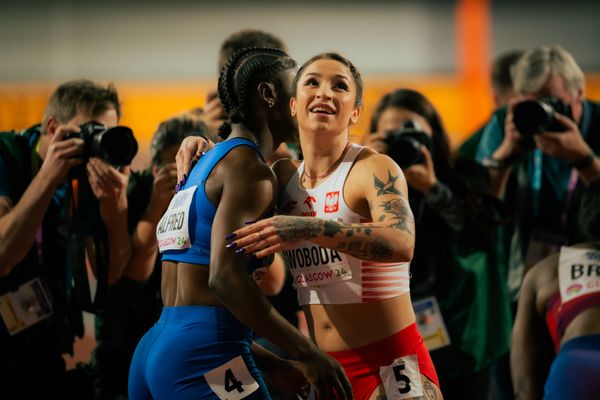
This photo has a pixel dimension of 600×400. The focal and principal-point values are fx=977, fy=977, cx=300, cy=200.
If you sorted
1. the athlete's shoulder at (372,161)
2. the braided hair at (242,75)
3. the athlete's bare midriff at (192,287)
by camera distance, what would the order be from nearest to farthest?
the athlete's bare midriff at (192,287), the athlete's shoulder at (372,161), the braided hair at (242,75)

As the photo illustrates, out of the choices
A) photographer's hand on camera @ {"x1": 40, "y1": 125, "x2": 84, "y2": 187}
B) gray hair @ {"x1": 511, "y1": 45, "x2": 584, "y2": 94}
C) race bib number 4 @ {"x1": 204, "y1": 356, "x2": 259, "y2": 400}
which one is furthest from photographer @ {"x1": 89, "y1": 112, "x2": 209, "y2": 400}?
gray hair @ {"x1": 511, "y1": 45, "x2": 584, "y2": 94}

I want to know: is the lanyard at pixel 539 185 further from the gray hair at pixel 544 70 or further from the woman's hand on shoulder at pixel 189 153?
the woman's hand on shoulder at pixel 189 153

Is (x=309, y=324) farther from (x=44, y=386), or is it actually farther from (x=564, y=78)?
(x=564, y=78)

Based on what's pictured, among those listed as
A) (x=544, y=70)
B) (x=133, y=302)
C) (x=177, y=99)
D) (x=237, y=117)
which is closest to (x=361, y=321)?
(x=237, y=117)

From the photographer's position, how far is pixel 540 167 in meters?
4.67

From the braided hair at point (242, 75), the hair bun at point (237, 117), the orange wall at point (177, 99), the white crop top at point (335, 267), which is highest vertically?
the braided hair at point (242, 75)

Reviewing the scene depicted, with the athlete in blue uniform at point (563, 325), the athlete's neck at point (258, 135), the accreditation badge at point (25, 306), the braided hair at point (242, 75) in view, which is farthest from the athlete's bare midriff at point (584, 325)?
the accreditation badge at point (25, 306)

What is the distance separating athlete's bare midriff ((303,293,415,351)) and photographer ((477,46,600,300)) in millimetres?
1623

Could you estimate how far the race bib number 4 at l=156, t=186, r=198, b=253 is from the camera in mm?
2916

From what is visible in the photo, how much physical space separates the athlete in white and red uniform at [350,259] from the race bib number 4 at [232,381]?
1.06 feet

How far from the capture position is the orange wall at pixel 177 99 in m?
11.3

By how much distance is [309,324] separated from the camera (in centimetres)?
316

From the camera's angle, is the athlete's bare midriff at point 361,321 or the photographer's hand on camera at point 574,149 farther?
the photographer's hand on camera at point 574,149

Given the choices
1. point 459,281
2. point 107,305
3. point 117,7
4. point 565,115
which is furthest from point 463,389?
point 117,7
